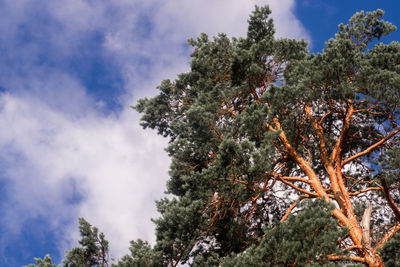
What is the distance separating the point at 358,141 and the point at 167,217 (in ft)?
24.7

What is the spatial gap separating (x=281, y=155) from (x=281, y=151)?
0.57 meters

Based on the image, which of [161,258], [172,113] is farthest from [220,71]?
[161,258]

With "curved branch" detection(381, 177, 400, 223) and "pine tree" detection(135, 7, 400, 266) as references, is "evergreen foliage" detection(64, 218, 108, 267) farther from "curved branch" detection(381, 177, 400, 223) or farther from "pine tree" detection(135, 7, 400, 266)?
"curved branch" detection(381, 177, 400, 223)

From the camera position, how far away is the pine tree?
22.8 ft

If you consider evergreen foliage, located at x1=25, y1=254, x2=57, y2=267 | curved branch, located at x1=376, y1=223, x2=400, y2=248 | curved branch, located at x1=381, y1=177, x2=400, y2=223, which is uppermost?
evergreen foliage, located at x1=25, y1=254, x2=57, y2=267

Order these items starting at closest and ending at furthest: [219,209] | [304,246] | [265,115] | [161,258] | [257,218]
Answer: [304,246] < [161,258] < [265,115] < [219,209] < [257,218]

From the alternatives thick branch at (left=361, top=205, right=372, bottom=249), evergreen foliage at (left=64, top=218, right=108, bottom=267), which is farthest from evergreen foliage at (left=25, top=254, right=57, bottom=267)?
thick branch at (left=361, top=205, right=372, bottom=249)

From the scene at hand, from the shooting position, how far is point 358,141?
11.4 meters

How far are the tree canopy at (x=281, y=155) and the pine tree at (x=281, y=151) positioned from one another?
36mm

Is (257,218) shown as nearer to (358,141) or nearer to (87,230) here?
(358,141)

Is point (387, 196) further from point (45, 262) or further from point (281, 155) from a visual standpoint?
point (45, 262)

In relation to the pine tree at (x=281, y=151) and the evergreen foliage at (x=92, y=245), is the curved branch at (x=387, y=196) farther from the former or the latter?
the evergreen foliage at (x=92, y=245)

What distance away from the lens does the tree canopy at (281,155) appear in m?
6.68

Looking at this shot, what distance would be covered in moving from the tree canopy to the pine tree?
36mm
